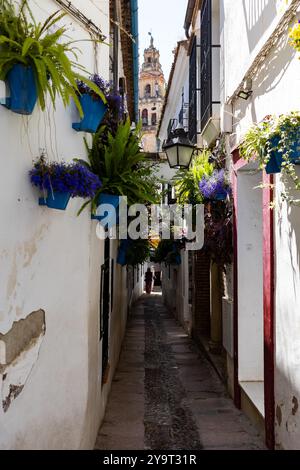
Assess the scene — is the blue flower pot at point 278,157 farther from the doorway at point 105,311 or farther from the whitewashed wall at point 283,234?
the doorway at point 105,311

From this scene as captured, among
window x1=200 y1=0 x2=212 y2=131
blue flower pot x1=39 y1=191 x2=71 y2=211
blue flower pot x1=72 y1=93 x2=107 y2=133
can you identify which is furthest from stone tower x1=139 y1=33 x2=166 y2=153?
blue flower pot x1=39 y1=191 x2=71 y2=211

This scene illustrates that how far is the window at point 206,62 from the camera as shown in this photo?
8305 mm

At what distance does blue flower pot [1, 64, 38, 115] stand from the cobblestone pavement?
3994mm

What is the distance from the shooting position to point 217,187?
7.07m

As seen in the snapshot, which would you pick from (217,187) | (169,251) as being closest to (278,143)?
(217,187)

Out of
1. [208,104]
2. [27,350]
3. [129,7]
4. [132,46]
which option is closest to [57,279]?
[27,350]

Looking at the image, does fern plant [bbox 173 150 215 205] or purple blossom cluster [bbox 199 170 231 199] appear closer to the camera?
purple blossom cluster [bbox 199 170 231 199]

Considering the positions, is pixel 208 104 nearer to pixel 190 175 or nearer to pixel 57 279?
pixel 190 175

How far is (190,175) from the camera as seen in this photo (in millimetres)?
7988

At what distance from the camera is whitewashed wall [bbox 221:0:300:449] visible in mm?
4125

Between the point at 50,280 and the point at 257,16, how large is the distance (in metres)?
4.02

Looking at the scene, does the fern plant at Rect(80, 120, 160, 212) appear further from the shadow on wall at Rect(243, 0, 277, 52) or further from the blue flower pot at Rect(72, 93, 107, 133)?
the shadow on wall at Rect(243, 0, 277, 52)

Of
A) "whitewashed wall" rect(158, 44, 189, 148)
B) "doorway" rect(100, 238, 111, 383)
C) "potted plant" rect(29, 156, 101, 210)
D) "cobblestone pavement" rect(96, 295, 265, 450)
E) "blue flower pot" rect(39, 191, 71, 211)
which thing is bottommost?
"cobblestone pavement" rect(96, 295, 265, 450)

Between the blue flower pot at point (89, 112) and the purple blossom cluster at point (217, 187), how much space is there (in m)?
3.36
